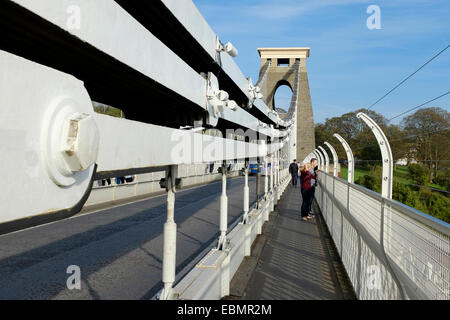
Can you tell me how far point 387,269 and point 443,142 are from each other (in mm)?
7337

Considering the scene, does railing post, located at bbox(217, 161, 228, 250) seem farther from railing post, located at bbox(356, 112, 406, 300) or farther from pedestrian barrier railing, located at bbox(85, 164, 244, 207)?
pedestrian barrier railing, located at bbox(85, 164, 244, 207)

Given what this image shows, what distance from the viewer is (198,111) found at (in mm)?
5637

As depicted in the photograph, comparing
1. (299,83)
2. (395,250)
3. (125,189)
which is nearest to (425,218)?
(395,250)

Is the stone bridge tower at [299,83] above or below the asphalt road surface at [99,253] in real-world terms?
above

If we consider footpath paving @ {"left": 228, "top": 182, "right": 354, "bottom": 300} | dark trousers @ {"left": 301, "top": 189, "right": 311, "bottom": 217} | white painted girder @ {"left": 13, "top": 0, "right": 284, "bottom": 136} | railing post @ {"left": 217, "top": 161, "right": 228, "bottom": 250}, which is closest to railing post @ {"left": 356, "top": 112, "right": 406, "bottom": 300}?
footpath paving @ {"left": 228, "top": 182, "right": 354, "bottom": 300}

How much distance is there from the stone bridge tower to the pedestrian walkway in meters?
65.0

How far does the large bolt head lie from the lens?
1115 mm

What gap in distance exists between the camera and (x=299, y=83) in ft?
257

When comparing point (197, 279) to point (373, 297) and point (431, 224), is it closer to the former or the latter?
Answer: point (373, 297)

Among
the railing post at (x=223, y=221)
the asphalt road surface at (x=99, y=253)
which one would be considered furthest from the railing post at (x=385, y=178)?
the asphalt road surface at (x=99, y=253)

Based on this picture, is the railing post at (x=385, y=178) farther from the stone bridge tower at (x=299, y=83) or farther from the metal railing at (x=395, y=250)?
the stone bridge tower at (x=299, y=83)

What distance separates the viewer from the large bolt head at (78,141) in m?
1.12

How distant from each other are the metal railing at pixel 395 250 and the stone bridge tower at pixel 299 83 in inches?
2730

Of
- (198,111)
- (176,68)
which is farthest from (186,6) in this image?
(198,111)
